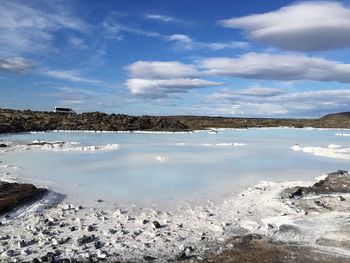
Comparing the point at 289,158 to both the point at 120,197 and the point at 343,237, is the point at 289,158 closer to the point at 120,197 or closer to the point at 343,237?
the point at 120,197

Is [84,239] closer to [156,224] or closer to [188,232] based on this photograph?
[156,224]

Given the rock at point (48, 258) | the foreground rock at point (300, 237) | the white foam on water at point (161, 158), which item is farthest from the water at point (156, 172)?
the rock at point (48, 258)

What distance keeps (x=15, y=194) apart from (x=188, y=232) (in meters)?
6.49

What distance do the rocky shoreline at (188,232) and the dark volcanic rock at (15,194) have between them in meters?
0.51

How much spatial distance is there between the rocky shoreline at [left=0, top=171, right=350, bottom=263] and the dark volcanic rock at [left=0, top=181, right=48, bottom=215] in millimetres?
505

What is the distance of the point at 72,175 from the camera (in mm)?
20062

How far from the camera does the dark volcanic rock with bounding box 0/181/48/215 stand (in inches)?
521

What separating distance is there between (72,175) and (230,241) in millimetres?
11222

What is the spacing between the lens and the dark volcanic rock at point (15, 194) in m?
13.2

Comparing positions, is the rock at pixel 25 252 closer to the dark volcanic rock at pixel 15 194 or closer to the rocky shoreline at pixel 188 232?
the rocky shoreline at pixel 188 232

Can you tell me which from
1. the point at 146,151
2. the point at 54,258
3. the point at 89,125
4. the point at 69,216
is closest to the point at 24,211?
the point at 69,216

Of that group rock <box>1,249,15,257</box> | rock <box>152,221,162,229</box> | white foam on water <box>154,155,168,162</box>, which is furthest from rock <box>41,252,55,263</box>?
white foam on water <box>154,155,168,162</box>

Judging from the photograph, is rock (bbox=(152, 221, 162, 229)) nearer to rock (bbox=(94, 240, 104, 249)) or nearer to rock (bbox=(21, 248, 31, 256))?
rock (bbox=(94, 240, 104, 249))

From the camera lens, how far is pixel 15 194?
1453 cm
